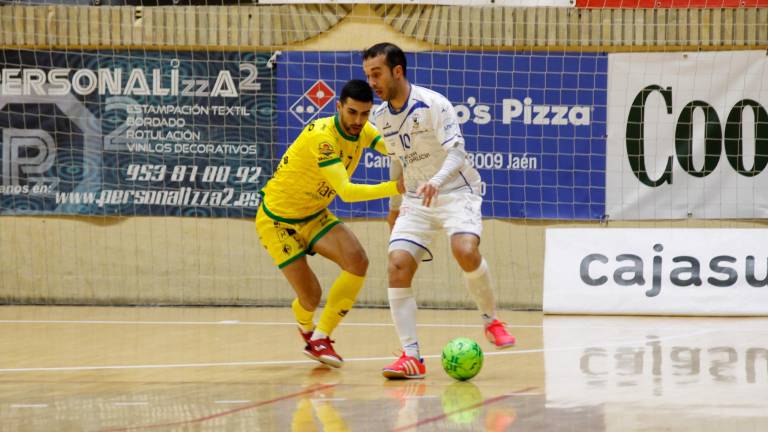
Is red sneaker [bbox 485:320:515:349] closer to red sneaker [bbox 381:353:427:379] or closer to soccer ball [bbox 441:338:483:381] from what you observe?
soccer ball [bbox 441:338:483:381]

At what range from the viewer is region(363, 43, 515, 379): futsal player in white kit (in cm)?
770

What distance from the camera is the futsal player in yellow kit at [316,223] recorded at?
8.43 meters

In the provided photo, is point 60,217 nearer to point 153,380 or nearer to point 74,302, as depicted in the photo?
point 74,302

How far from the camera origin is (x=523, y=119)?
42.9ft

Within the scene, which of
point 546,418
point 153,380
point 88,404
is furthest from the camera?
point 153,380

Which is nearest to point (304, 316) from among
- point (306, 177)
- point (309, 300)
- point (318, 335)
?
point (309, 300)

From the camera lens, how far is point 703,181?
42.1ft

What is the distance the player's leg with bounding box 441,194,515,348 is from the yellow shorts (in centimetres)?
128

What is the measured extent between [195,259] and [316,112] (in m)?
2.23

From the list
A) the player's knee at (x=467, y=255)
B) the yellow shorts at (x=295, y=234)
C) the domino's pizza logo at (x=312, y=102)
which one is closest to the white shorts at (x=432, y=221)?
the player's knee at (x=467, y=255)

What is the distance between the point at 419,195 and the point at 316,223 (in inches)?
53.4

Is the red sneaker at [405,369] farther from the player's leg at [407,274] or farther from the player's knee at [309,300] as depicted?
the player's knee at [309,300]

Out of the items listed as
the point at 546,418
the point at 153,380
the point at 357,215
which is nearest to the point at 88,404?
the point at 153,380

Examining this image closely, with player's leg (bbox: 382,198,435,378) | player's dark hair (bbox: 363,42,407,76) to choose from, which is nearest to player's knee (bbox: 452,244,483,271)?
player's leg (bbox: 382,198,435,378)
